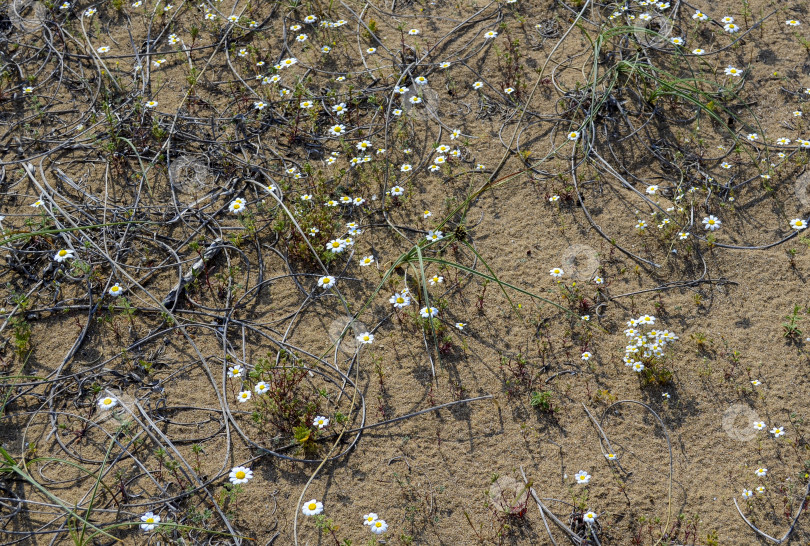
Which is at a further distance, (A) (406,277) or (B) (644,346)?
(A) (406,277)

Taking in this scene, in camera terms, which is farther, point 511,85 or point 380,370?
point 511,85

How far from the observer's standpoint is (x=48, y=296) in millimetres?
4430

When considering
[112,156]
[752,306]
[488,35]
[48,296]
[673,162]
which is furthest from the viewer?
[488,35]

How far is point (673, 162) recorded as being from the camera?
4848 mm

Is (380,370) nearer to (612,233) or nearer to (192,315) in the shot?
(192,315)

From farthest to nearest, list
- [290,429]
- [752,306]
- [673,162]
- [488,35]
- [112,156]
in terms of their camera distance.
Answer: [488,35] → [112,156] → [673,162] → [752,306] → [290,429]

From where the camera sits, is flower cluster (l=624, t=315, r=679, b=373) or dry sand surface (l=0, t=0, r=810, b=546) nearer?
dry sand surface (l=0, t=0, r=810, b=546)

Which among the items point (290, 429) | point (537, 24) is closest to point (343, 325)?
point (290, 429)

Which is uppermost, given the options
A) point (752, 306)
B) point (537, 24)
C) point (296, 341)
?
point (537, 24)

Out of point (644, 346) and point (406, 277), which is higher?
point (406, 277)

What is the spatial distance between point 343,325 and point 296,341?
1.01ft

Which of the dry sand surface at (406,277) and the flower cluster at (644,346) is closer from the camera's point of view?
the dry sand surface at (406,277)

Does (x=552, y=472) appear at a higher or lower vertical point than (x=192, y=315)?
lower

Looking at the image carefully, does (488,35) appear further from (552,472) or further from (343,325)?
(552,472)
